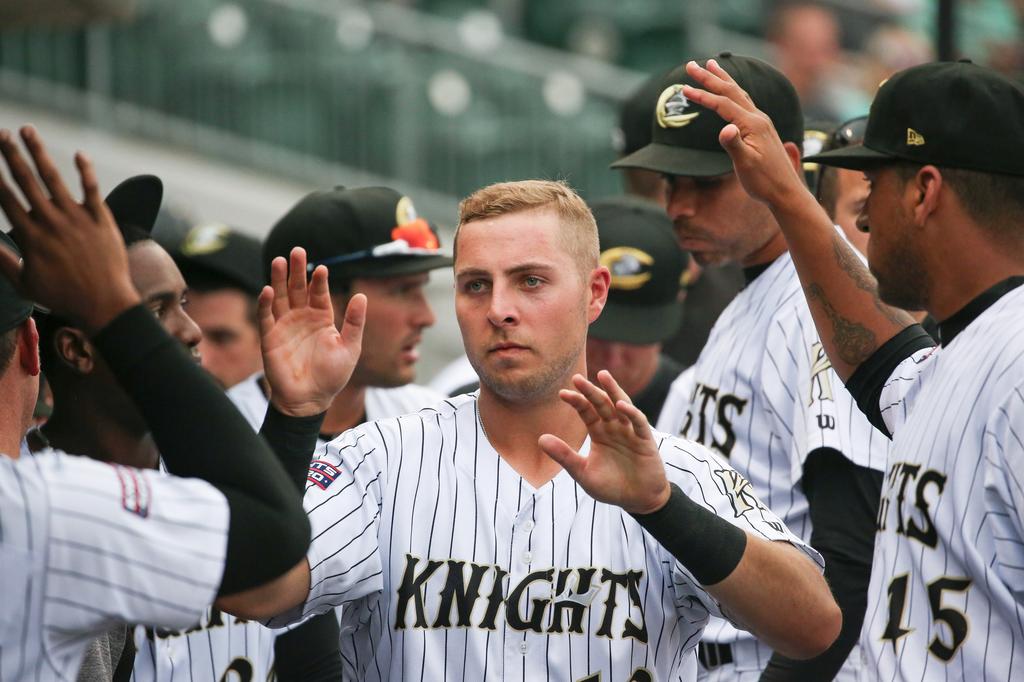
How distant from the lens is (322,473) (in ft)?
10.3

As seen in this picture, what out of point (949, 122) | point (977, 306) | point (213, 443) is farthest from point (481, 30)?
point (213, 443)

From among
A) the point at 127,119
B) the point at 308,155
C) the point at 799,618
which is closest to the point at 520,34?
the point at 308,155

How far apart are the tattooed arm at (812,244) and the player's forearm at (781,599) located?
2.19 ft

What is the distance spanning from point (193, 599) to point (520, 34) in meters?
9.90

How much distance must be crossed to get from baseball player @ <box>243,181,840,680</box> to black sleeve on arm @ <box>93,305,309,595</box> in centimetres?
53

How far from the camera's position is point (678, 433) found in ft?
14.9

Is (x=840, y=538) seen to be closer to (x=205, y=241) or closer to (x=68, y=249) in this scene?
(x=68, y=249)

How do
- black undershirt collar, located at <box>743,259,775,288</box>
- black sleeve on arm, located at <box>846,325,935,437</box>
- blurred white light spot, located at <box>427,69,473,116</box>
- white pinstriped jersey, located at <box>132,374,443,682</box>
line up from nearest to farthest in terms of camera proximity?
black sleeve on arm, located at <box>846,325,935,437</box> < white pinstriped jersey, located at <box>132,374,443,682</box> < black undershirt collar, located at <box>743,259,775,288</box> < blurred white light spot, located at <box>427,69,473,116</box>

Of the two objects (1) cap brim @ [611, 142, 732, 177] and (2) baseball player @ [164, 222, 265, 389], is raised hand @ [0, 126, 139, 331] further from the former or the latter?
(2) baseball player @ [164, 222, 265, 389]

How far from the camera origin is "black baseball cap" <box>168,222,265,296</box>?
5738 millimetres

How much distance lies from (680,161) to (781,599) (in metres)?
1.68

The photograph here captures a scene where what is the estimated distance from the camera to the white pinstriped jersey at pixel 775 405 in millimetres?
3824

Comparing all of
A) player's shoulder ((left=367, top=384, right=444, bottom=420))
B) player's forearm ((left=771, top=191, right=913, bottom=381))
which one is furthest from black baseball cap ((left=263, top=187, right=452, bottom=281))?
player's forearm ((left=771, top=191, right=913, bottom=381))

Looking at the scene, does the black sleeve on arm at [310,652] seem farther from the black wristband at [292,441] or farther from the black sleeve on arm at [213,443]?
the black sleeve on arm at [213,443]
